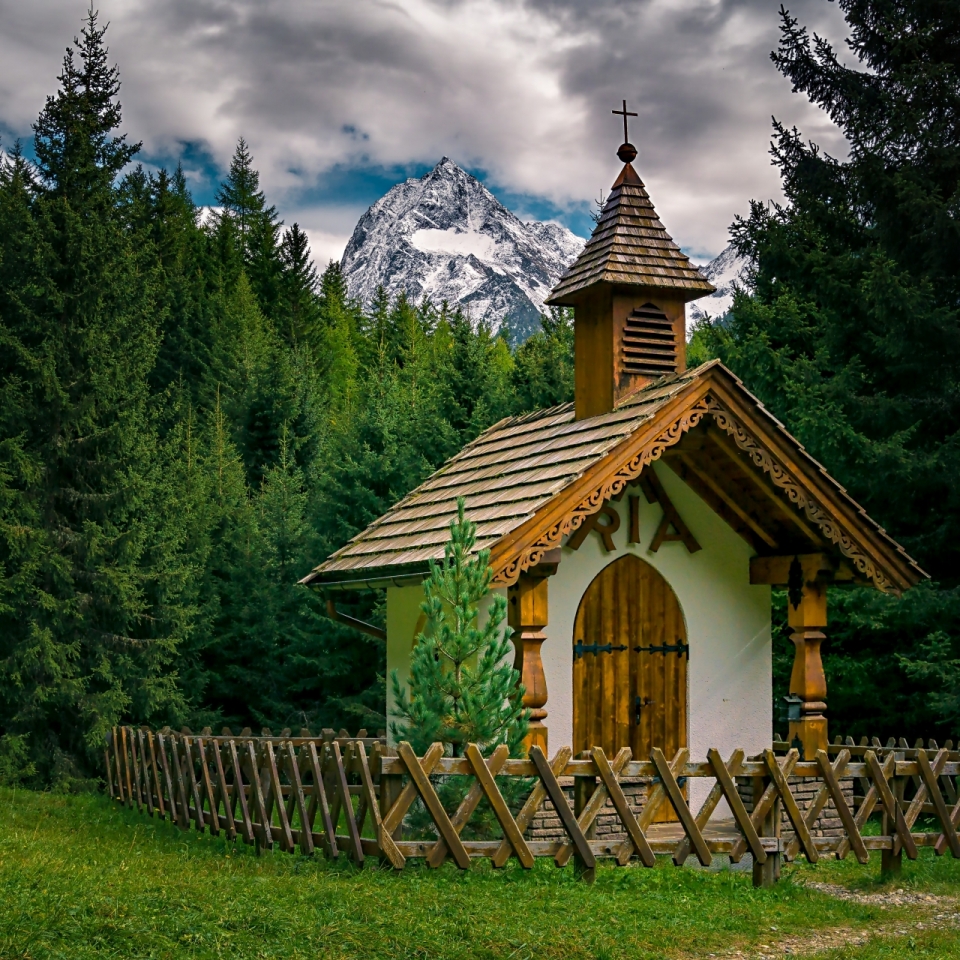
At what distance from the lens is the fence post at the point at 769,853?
31.7ft

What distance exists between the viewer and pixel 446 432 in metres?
24.1

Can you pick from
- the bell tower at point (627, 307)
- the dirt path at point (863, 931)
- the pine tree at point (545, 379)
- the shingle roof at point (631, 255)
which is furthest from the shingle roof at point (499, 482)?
the pine tree at point (545, 379)

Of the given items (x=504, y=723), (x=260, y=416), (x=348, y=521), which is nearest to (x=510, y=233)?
(x=260, y=416)

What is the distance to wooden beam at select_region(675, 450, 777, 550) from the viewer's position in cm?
1283

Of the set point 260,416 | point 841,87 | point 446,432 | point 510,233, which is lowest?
point 446,432

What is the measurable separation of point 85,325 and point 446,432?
24.8 feet

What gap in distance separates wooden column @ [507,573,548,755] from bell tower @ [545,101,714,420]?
320 cm

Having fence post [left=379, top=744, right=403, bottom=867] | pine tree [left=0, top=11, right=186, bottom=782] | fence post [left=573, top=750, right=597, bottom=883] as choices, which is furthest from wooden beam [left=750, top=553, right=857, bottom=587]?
pine tree [left=0, top=11, right=186, bottom=782]

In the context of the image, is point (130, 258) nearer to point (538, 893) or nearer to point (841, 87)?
point (841, 87)

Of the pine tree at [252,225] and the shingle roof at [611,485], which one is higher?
the pine tree at [252,225]

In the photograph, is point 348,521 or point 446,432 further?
point 446,432

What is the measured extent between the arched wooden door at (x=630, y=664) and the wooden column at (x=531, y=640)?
1244mm

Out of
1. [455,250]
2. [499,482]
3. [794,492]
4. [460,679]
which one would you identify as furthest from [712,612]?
[455,250]

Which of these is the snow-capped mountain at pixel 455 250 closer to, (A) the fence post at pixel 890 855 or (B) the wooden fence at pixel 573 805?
(B) the wooden fence at pixel 573 805
